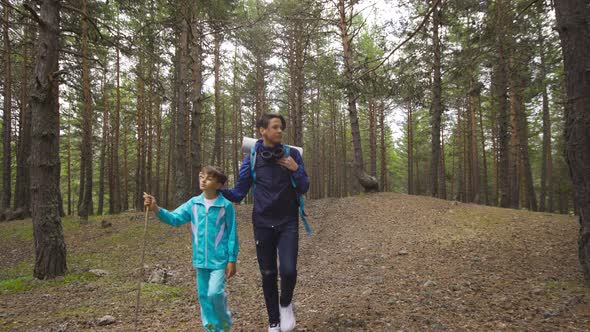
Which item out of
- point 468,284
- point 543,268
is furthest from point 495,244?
point 468,284

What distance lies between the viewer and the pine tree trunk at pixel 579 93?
4332mm

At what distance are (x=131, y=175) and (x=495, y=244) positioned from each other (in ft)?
113

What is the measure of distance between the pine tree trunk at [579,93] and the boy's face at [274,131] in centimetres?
420

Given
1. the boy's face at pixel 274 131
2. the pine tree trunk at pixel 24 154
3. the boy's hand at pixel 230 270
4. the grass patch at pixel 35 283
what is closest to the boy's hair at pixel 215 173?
the boy's face at pixel 274 131

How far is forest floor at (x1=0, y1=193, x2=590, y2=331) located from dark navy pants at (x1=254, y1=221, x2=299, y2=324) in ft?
1.97

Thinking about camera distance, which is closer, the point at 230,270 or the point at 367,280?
Answer: the point at 230,270

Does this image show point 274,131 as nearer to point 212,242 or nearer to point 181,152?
point 212,242

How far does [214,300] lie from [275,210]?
1.05 meters

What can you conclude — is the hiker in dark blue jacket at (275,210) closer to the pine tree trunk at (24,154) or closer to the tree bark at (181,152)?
the tree bark at (181,152)

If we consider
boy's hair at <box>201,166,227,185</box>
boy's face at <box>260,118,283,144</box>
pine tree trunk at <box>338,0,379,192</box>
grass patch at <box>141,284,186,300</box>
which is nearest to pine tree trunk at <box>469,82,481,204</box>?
pine tree trunk at <box>338,0,379,192</box>

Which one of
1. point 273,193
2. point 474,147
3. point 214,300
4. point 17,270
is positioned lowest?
point 17,270

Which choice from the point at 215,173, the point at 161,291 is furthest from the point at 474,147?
the point at 215,173

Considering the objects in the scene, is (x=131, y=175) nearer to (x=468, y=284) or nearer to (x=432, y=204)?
(x=432, y=204)

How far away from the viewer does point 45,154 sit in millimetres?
5906
